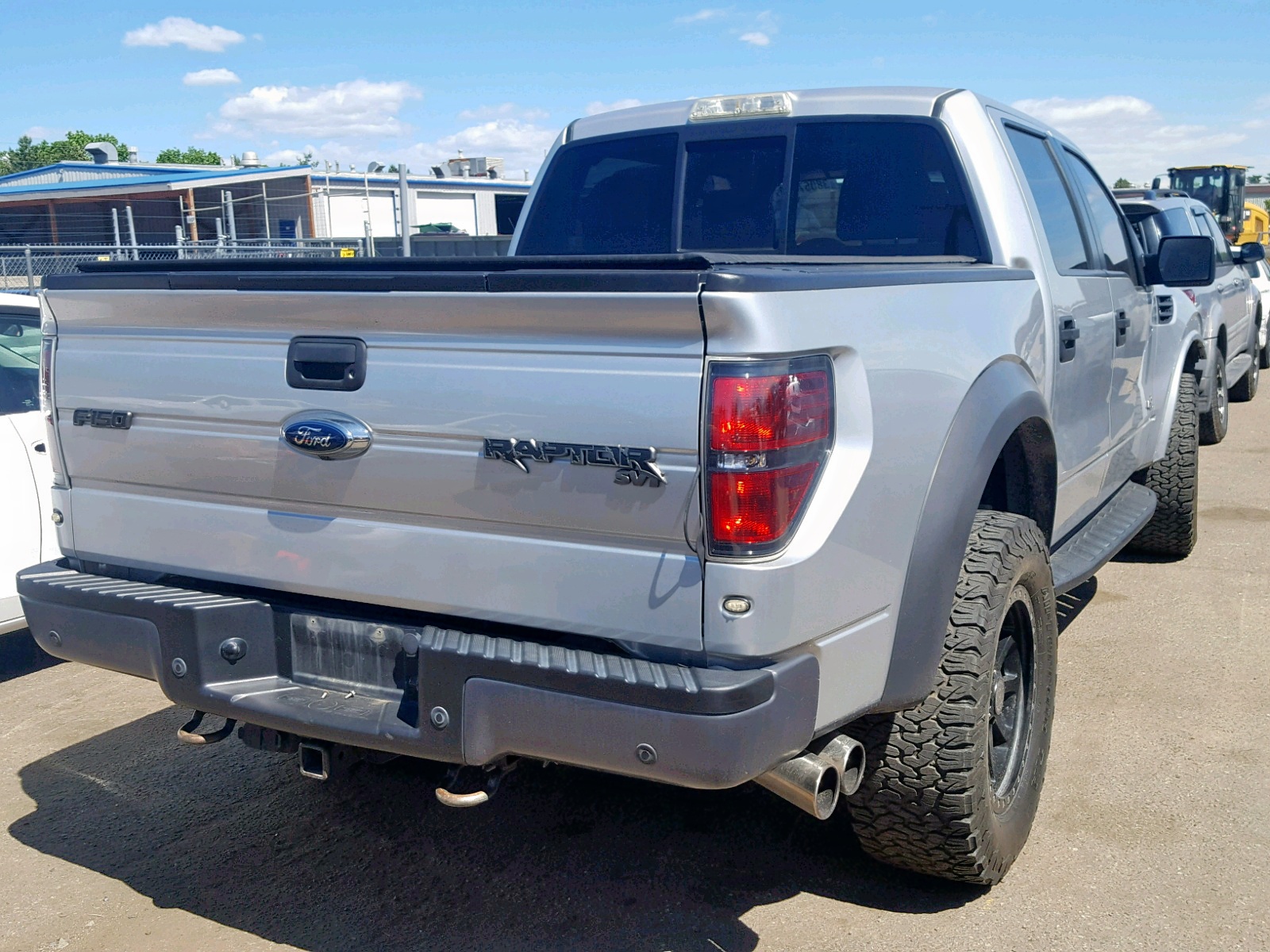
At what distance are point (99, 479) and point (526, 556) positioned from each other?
1297mm

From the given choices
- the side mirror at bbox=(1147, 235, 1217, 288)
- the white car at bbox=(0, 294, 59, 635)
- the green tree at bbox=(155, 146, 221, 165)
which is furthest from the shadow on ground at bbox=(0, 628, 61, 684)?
the green tree at bbox=(155, 146, 221, 165)

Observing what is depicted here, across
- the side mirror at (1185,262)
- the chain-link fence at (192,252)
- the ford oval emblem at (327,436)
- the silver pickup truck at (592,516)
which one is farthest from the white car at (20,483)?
the chain-link fence at (192,252)

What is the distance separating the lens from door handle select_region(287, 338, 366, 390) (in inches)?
102

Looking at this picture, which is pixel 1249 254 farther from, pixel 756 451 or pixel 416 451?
pixel 416 451

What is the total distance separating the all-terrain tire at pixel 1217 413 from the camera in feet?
30.2

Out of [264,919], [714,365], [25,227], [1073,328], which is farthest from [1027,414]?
[25,227]

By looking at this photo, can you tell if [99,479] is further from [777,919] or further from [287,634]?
[777,919]

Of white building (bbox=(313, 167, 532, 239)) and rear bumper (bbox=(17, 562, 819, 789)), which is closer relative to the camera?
rear bumper (bbox=(17, 562, 819, 789))

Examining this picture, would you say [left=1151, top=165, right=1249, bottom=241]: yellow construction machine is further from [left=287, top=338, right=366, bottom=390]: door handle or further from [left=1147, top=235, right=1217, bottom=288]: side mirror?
[left=287, top=338, right=366, bottom=390]: door handle

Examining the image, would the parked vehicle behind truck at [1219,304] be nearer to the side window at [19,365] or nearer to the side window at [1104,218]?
the side window at [1104,218]

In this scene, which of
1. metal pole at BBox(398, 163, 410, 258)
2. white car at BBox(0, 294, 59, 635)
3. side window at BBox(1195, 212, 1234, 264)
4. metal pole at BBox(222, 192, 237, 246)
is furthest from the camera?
metal pole at BBox(222, 192, 237, 246)

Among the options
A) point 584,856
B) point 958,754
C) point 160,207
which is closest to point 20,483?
point 584,856

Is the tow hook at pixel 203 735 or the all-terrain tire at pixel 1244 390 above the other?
the tow hook at pixel 203 735

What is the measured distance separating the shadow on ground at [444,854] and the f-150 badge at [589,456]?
97 cm
